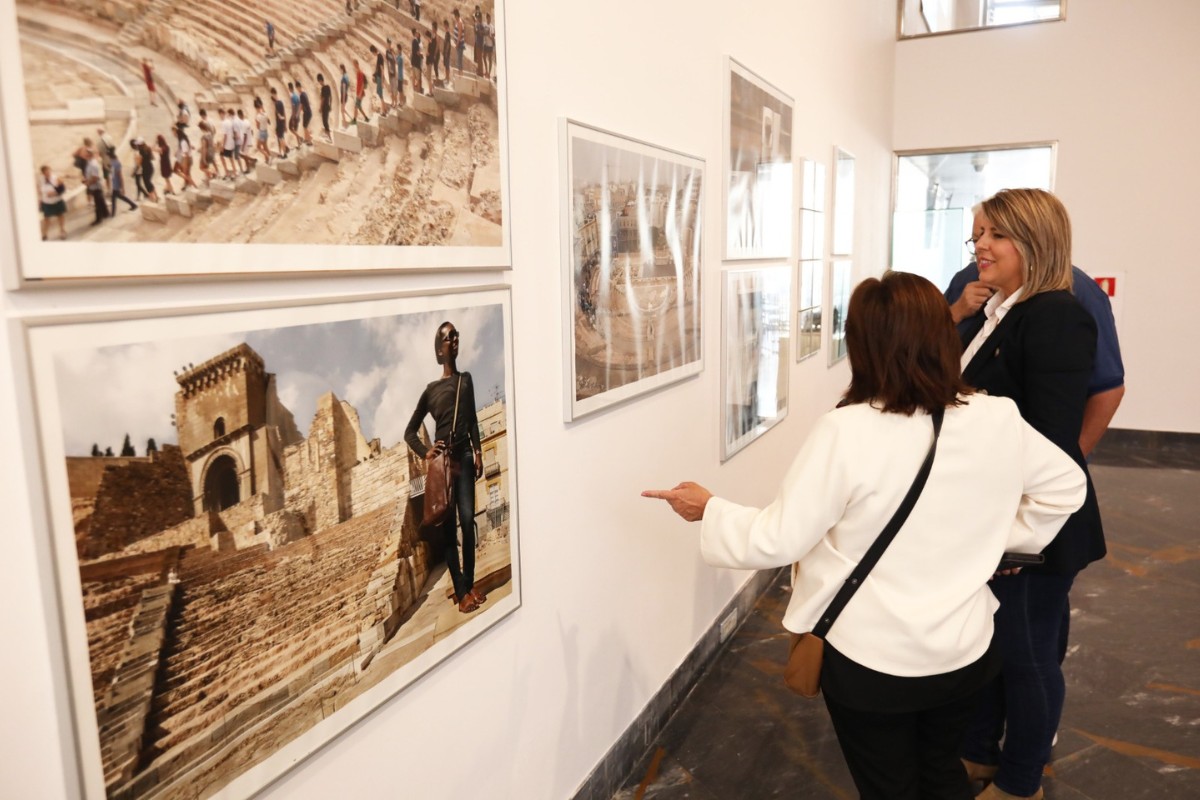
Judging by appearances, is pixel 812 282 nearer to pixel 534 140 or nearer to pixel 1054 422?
pixel 1054 422

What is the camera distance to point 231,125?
3.92 ft

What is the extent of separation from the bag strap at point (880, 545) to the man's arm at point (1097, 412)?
1064mm

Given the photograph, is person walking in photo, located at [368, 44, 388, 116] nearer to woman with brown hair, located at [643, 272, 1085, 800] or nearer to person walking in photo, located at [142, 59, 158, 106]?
person walking in photo, located at [142, 59, 158, 106]

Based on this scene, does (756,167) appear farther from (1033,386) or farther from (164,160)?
(164,160)

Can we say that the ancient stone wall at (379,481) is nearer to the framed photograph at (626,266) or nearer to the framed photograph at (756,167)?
the framed photograph at (626,266)

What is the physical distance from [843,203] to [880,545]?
180 inches

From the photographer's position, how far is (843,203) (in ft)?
19.2

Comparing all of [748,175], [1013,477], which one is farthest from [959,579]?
[748,175]

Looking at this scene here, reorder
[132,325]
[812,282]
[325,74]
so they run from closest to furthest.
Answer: [132,325] → [325,74] → [812,282]

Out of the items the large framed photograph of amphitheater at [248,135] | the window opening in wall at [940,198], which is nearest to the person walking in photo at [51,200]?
the large framed photograph of amphitheater at [248,135]

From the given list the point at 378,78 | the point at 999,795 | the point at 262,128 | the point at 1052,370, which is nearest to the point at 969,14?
the point at 1052,370

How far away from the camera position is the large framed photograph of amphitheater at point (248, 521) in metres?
1.06

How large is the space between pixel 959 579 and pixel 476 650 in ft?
3.78

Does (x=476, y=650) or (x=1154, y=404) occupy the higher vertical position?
(x=476, y=650)
